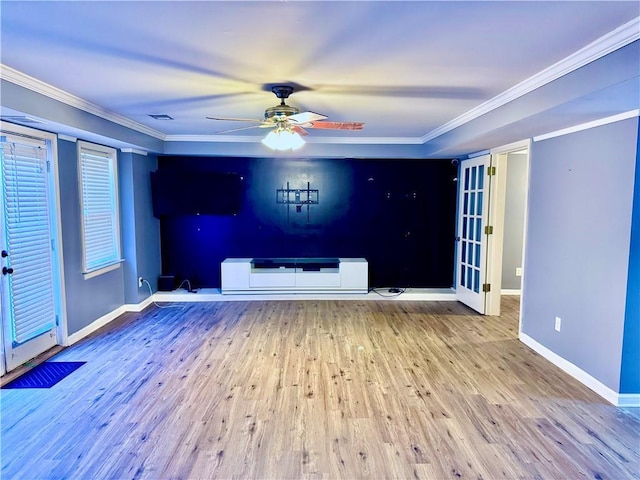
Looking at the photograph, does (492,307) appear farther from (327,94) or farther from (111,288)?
(111,288)

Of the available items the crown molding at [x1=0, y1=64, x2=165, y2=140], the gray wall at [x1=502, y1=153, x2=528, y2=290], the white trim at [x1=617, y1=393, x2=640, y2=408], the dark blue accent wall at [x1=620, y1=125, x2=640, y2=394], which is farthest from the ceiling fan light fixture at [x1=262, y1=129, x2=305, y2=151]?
the gray wall at [x1=502, y1=153, x2=528, y2=290]

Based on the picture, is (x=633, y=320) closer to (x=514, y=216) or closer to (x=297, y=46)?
(x=297, y=46)

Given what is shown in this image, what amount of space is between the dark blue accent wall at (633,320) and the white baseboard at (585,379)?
62mm

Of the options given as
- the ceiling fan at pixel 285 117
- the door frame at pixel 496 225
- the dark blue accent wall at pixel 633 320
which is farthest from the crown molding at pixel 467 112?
the ceiling fan at pixel 285 117

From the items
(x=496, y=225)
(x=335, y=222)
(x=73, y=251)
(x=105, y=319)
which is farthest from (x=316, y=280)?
(x=73, y=251)

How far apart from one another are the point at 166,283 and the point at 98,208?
165 cm

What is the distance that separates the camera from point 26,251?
342 cm

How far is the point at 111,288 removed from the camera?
476cm

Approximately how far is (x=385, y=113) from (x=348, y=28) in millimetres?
1973

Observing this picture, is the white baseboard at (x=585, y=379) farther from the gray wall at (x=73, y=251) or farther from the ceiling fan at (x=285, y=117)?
the gray wall at (x=73, y=251)

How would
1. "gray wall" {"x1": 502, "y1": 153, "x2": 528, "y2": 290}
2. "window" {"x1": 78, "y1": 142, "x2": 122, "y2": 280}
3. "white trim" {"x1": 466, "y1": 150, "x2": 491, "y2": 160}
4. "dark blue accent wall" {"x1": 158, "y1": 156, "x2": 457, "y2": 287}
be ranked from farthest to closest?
"dark blue accent wall" {"x1": 158, "y1": 156, "x2": 457, "y2": 287} < "gray wall" {"x1": 502, "y1": 153, "x2": 528, "y2": 290} < "white trim" {"x1": 466, "y1": 150, "x2": 491, "y2": 160} < "window" {"x1": 78, "y1": 142, "x2": 122, "y2": 280}

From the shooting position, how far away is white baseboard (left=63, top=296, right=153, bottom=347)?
157 inches

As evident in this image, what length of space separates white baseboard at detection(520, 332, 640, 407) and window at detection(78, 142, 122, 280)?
496 cm

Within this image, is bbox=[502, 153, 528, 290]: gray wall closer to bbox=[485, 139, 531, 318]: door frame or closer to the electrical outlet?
bbox=[485, 139, 531, 318]: door frame
